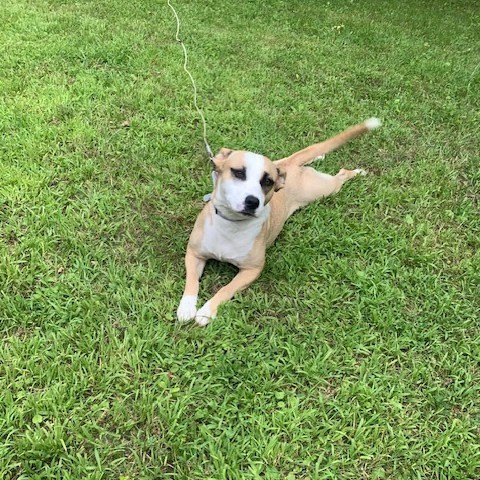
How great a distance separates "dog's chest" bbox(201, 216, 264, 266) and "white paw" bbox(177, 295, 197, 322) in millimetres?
368

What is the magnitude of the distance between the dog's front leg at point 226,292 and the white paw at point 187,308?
0.04 metres

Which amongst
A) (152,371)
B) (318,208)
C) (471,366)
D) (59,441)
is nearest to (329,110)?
(318,208)

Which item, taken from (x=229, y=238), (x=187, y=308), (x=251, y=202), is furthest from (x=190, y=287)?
(x=251, y=202)

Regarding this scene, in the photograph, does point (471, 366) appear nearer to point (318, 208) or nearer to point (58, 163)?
point (318, 208)

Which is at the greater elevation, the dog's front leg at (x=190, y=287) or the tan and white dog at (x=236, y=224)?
the tan and white dog at (x=236, y=224)

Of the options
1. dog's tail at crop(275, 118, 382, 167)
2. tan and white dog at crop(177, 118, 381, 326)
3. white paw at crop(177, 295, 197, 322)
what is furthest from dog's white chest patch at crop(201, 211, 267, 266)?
dog's tail at crop(275, 118, 382, 167)

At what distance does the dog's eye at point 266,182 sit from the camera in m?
3.18

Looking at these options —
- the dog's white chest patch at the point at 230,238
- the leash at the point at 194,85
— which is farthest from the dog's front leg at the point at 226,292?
the leash at the point at 194,85

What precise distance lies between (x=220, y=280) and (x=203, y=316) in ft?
1.45

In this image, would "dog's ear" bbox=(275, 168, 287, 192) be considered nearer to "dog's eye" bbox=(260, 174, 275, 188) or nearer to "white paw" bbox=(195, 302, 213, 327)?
"dog's eye" bbox=(260, 174, 275, 188)

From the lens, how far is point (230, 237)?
3.35 metres

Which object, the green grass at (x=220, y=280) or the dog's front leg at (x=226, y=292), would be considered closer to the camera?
the green grass at (x=220, y=280)

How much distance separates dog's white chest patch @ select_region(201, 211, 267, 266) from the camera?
3.33 metres

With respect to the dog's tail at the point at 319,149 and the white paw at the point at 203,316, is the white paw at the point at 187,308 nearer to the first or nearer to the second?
the white paw at the point at 203,316
